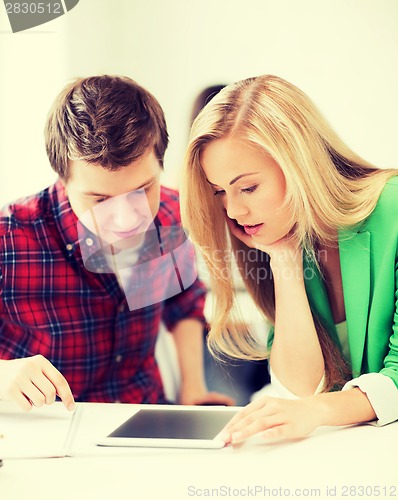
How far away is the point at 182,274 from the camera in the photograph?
53.8 inches

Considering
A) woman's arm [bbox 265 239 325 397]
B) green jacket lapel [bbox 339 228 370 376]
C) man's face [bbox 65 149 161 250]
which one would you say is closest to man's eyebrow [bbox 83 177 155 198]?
man's face [bbox 65 149 161 250]

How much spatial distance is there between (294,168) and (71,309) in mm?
557

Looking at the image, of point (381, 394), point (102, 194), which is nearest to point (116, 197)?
point (102, 194)

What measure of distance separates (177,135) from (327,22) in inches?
14.1

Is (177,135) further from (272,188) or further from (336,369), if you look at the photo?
(336,369)

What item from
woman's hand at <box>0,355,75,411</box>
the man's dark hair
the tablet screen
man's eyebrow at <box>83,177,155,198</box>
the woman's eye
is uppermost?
the man's dark hair

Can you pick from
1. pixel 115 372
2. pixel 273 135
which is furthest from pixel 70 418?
pixel 273 135

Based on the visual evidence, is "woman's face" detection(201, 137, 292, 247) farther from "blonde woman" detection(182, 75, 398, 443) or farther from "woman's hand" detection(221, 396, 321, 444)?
"woman's hand" detection(221, 396, 321, 444)

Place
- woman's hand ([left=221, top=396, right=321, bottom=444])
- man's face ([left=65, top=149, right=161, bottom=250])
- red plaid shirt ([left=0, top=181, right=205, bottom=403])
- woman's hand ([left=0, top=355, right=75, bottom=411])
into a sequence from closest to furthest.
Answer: woman's hand ([left=221, top=396, right=321, bottom=444]) < woman's hand ([left=0, top=355, right=75, bottom=411]) < man's face ([left=65, top=149, right=161, bottom=250]) < red plaid shirt ([left=0, top=181, right=205, bottom=403])

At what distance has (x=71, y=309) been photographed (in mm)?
1360

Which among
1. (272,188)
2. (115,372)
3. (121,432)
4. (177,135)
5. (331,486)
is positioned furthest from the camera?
(115,372)

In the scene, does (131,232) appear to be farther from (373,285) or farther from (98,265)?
(373,285)

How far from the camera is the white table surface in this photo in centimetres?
85

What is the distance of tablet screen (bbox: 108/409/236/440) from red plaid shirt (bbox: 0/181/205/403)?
10.5 inches
